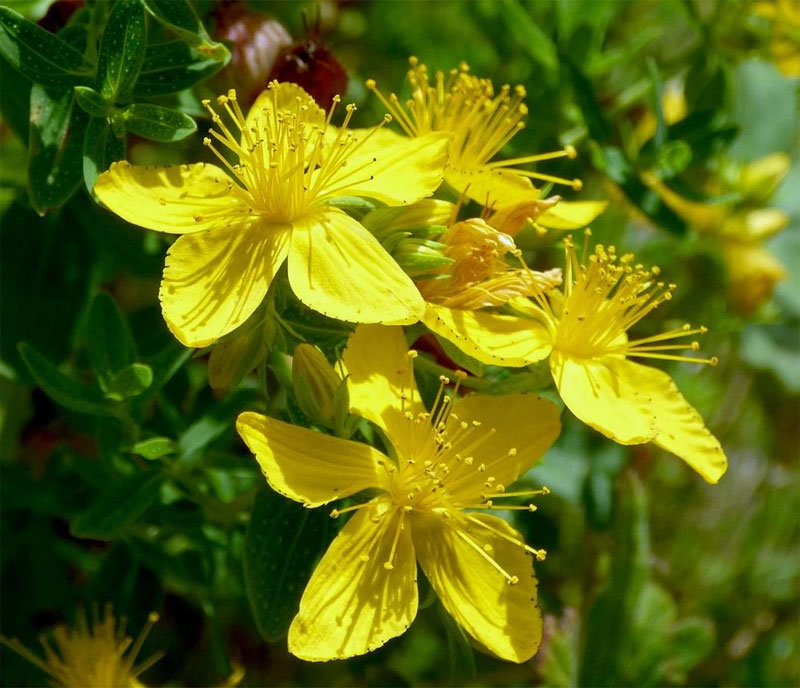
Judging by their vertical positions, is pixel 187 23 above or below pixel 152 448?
above

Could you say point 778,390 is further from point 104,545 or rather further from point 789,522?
point 104,545

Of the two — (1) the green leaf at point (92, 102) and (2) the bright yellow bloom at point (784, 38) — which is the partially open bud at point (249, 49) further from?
(2) the bright yellow bloom at point (784, 38)

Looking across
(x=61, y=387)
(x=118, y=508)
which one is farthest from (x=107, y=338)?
(x=118, y=508)

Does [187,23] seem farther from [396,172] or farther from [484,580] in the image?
[484,580]

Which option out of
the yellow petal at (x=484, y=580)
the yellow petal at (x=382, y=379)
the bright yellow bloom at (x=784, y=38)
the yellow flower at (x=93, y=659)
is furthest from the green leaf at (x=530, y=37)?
the yellow flower at (x=93, y=659)

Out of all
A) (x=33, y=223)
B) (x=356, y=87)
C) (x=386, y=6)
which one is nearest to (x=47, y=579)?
(x=33, y=223)

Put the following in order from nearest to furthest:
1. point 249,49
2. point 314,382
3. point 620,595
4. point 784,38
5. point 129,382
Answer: point 314,382 → point 129,382 → point 249,49 → point 620,595 → point 784,38

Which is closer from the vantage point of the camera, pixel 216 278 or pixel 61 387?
pixel 216 278
